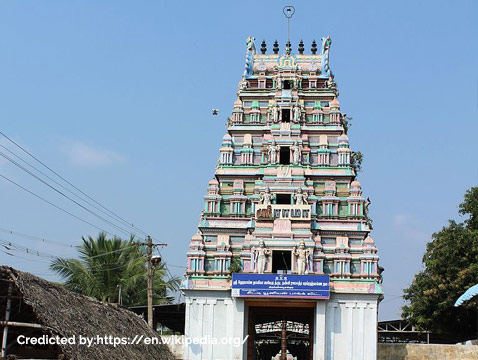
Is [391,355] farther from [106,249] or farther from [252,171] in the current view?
[106,249]

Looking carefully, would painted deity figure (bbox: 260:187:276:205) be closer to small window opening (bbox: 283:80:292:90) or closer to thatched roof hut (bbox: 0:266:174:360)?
small window opening (bbox: 283:80:292:90)

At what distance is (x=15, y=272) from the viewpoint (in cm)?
1958

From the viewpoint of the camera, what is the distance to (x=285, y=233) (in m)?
32.9

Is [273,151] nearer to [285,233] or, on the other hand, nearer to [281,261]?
[285,233]

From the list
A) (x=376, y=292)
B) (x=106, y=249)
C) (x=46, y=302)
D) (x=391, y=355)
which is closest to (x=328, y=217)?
(x=376, y=292)

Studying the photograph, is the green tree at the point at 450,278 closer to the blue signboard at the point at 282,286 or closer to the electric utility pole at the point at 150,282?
the blue signboard at the point at 282,286

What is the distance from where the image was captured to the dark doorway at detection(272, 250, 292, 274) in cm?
3344

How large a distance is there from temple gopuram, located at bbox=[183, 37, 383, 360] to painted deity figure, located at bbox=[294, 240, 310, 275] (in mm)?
45

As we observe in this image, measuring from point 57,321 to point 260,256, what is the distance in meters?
13.7

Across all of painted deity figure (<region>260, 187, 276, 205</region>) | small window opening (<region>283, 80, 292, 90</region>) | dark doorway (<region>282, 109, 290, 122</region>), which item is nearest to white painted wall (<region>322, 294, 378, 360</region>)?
painted deity figure (<region>260, 187, 276, 205</region>)

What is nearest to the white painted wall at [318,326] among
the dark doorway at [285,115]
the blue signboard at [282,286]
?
the blue signboard at [282,286]

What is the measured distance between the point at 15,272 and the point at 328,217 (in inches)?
694

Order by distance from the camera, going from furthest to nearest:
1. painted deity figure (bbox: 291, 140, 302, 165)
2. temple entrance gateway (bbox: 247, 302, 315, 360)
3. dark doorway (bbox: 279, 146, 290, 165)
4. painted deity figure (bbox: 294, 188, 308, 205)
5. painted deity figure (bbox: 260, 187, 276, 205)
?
dark doorway (bbox: 279, 146, 290, 165), painted deity figure (bbox: 291, 140, 302, 165), painted deity figure (bbox: 260, 187, 276, 205), painted deity figure (bbox: 294, 188, 308, 205), temple entrance gateway (bbox: 247, 302, 315, 360)

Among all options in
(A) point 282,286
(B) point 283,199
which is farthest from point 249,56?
(A) point 282,286
